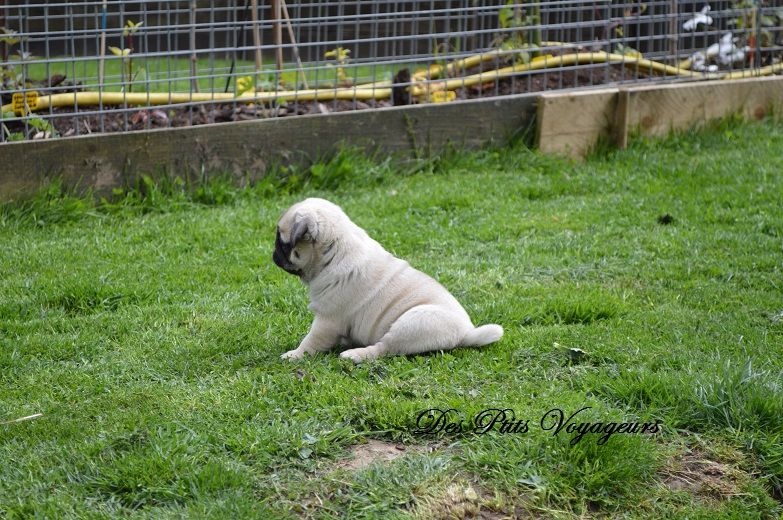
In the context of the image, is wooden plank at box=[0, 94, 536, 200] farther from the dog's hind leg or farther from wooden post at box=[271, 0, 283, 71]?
the dog's hind leg

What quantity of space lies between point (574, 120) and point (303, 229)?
13.9ft

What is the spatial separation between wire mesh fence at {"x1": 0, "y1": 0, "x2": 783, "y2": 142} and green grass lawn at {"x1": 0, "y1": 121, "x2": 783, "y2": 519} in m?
0.69

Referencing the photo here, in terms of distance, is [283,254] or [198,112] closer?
[283,254]

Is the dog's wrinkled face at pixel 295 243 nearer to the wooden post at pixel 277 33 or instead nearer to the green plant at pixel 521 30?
the wooden post at pixel 277 33

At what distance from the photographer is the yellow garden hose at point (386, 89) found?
23.9ft

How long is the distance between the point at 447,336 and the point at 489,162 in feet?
12.1

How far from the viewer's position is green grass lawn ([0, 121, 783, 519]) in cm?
364

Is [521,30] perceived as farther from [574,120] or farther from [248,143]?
[248,143]

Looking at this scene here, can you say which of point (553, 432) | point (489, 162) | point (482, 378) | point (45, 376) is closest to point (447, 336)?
point (482, 378)

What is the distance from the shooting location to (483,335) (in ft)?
15.6

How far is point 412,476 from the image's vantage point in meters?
3.64

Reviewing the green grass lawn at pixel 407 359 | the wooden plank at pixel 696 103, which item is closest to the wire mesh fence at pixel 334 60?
the wooden plank at pixel 696 103

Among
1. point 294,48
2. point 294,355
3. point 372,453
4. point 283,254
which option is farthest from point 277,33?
point 372,453

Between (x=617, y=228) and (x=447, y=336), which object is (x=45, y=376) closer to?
(x=447, y=336)
